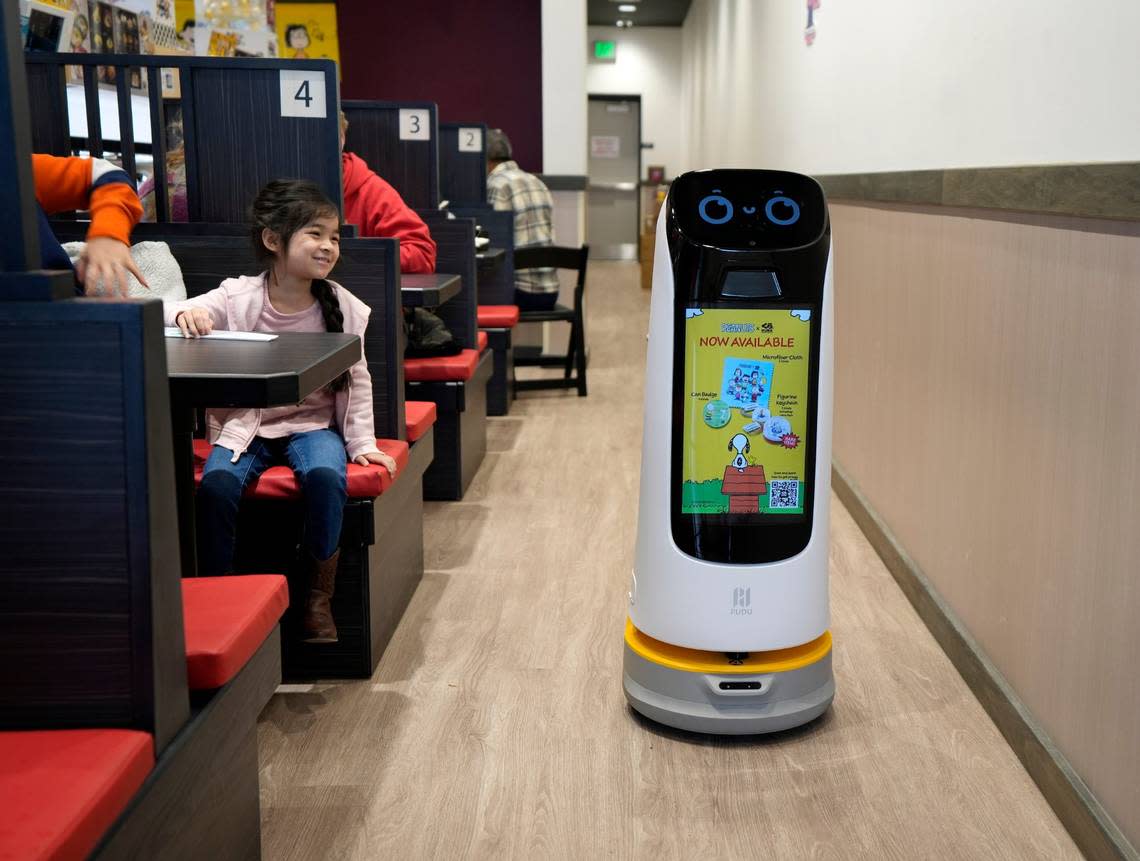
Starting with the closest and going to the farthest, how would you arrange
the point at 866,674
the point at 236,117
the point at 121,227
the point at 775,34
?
the point at 121,227
the point at 866,674
the point at 236,117
the point at 775,34

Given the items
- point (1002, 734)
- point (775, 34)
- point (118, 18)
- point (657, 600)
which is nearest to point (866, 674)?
point (1002, 734)

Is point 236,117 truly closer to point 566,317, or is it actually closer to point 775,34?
point 566,317

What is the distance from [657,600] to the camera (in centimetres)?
225

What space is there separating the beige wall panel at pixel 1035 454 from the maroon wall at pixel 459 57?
5.62 meters

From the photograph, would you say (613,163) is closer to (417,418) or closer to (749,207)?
(417,418)

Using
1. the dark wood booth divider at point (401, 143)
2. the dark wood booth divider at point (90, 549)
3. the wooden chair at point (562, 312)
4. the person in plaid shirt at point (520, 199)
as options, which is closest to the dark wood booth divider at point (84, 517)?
the dark wood booth divider at point (90, 549)

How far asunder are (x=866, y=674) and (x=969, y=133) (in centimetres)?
125

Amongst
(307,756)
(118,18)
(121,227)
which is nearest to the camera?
(121,227)

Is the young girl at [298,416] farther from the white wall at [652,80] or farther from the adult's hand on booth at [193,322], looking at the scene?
the white wall at [652,80]

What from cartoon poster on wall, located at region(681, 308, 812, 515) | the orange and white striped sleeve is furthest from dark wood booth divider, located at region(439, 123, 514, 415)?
cartoon poster on wall, located at region(681, 308, 812, 515)

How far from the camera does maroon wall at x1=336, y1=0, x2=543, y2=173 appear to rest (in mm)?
8391

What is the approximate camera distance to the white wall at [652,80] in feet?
52.4

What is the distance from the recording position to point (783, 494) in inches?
86.4

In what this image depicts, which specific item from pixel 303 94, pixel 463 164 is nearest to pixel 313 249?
pixel 303 94
